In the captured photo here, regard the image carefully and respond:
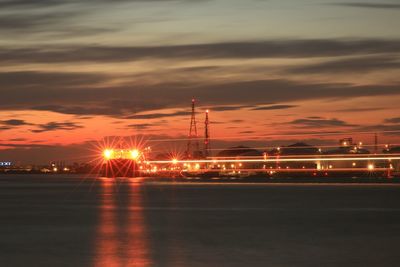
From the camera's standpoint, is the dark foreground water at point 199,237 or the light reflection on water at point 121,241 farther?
the dark foreground water at point 199,237

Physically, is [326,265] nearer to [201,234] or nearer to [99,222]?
[201,234]

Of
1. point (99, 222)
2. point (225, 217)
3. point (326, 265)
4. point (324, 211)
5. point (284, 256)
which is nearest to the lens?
point (326, 265)

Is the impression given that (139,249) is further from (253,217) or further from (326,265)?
(253,217)

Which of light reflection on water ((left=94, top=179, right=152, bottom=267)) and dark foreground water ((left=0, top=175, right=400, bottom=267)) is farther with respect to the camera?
dark foreground water ((left=0, top=175, right=400, bottom=267))

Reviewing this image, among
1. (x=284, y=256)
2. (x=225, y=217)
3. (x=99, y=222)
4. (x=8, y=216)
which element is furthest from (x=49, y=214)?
(x=284, y=256)

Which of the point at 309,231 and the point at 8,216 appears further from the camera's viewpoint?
the point at 8,216

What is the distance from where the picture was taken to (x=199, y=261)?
63.8 ft

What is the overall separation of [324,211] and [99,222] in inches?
477

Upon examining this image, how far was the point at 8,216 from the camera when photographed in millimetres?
34656

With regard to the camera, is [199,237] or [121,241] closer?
[121,241]

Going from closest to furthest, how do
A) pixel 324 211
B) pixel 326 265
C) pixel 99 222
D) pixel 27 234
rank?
pixel 326 265 → pixel 27 234 → pixel 99 222 → pixel 324 211

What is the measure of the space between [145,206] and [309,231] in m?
16.7

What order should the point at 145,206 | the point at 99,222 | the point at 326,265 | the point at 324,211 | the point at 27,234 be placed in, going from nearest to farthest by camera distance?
1. the point at 326,265
2. the point at 27,234
3. the point at 99,222
4. the point at 324,211
5. the point at 145,206

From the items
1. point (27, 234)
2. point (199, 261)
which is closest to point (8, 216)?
point (27, 234)
